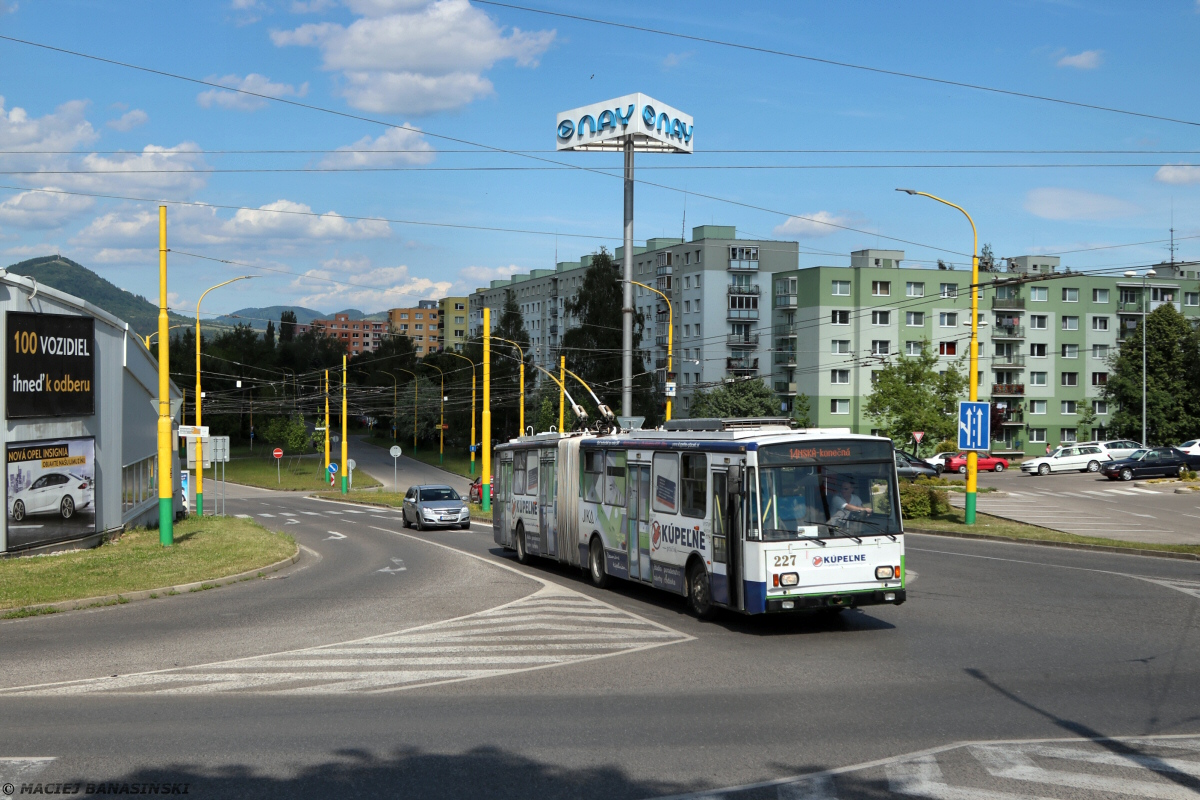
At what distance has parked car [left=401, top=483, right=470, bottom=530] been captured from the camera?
3709cm

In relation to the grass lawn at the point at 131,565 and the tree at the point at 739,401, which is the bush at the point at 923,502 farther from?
the tree at the point at 739,401

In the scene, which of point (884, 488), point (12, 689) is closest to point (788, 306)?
point (884, 488)

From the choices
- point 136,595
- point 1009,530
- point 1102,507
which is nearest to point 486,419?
point 1009,530

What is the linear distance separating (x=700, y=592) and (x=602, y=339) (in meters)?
68.1

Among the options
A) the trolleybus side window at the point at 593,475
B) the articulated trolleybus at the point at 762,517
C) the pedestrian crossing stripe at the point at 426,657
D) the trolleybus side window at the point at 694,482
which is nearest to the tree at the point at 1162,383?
the trolleybus side window at the point at 593,475

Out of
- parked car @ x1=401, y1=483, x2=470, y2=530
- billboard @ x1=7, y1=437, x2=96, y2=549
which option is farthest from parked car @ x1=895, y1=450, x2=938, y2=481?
billboard @ x1=7, y1=437, x2=96, y2=549

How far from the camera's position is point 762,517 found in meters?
13.7

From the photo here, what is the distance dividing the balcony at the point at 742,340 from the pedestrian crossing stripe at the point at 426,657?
80.9 m

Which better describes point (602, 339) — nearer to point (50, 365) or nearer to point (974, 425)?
point (974, 425)

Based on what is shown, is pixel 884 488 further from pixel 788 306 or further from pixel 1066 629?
A: pixel 788 306

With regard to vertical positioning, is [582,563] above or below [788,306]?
below

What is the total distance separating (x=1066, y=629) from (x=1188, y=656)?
1974 millimetres

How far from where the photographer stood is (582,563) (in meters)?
20.2

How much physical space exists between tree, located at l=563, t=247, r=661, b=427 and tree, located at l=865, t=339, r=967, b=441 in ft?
72.9
